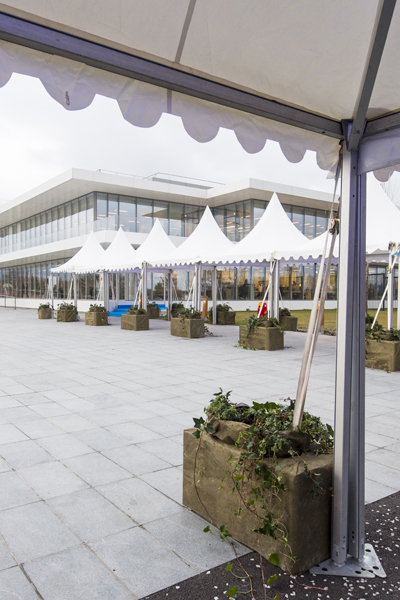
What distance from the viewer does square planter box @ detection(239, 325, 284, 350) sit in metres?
11.9

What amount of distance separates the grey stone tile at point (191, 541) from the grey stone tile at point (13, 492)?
100 centimetres

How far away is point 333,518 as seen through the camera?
2.63 metres

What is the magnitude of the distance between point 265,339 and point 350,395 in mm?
9313

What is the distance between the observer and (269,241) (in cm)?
1347

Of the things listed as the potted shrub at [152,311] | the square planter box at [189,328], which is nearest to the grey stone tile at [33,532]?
the square planter box at [189,328]

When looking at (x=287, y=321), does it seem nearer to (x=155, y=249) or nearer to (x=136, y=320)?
(x=136, y=320)

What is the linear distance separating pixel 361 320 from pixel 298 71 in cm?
141

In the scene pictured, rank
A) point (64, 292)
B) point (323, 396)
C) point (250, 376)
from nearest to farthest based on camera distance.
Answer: point (323, 396), point (250, 376), point (64, 292)

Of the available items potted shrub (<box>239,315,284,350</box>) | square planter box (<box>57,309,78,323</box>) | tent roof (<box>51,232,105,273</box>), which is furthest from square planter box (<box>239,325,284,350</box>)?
square planter box (<box>57,309,78,323</box>)

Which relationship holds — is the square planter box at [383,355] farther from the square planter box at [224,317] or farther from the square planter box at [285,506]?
the square planter box at [224,317]

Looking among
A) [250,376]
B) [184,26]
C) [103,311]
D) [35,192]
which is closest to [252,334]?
[250,376]

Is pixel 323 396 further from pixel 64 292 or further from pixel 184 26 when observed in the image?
pixel 64 292

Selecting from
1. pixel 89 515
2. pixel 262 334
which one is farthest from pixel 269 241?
pixel 89 515

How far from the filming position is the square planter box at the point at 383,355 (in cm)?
891
